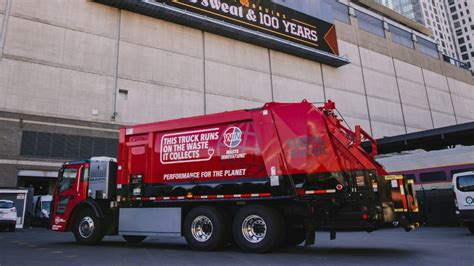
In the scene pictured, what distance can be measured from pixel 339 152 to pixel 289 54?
113 ft

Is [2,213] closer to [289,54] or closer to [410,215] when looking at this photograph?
Answer: [410,215]

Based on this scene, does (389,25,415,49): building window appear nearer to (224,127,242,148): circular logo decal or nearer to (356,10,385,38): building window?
(356,10,385,38): building window

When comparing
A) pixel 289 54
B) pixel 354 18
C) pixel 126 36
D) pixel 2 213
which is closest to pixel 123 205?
pixel 2 213

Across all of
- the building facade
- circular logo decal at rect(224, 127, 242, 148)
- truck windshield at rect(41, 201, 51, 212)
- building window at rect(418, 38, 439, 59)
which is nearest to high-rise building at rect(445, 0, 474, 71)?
building window at rect(418, 38, 439, 59)

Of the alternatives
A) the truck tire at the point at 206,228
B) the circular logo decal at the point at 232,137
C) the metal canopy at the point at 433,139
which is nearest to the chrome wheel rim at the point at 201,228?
the truck tire at the point at 206,228

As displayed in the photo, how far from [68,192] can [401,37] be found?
58147mm

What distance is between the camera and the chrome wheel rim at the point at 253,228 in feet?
28.3

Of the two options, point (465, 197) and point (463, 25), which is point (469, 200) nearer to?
point (465, 197)

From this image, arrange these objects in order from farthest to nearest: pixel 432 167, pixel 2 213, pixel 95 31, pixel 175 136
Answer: pixel 95 31 → pixel 432 167 → pixel 2 213 → pixel 175 136

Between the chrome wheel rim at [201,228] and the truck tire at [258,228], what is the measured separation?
2.59 ft

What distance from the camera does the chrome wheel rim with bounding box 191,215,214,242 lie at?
9.35 metres

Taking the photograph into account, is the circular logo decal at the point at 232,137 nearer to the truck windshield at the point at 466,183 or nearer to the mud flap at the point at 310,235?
the mud flap at the point at 310,235

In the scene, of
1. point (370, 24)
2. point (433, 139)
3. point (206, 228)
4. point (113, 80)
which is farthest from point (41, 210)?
point (370, 24)

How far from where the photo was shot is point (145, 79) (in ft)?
102
